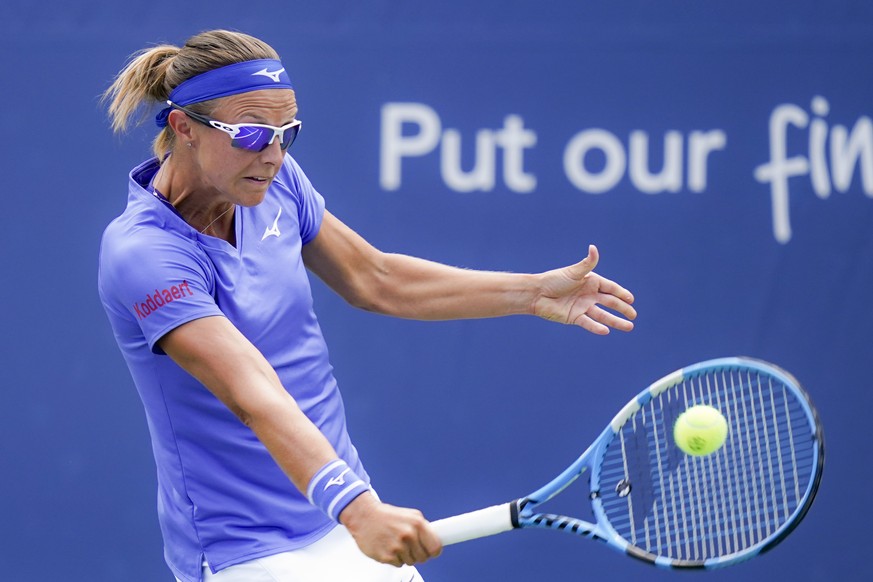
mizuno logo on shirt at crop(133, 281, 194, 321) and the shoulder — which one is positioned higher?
the shoulder

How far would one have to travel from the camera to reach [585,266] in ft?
9.27

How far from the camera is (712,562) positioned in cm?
247

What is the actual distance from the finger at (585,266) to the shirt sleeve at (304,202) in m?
0.55

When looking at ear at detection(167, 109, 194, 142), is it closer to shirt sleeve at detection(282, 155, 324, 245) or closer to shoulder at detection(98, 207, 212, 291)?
shoulder at detection(98, 207, 212, 291)

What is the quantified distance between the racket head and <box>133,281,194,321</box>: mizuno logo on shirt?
89 centimetres

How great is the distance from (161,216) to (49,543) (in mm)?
2178

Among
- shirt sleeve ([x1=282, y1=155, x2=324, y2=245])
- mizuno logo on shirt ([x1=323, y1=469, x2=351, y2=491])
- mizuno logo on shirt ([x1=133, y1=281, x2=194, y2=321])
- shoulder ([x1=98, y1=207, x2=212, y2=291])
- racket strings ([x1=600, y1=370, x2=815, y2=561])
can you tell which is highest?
shirt sleeve ([x1=282, y1=155, x2=324, y2=245])

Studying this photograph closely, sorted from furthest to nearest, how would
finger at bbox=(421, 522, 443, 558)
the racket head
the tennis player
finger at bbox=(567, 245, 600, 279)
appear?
finger at bbox=(567, 245, 600, 279) < the racket head < the tennis player < finger at bbox=(421, 522, 443, 558)

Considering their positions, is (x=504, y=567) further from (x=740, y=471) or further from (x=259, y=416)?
(x=259, y=416)

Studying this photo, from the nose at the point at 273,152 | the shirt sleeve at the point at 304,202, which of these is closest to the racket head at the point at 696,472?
the shirt sleeve at the point at 304,202

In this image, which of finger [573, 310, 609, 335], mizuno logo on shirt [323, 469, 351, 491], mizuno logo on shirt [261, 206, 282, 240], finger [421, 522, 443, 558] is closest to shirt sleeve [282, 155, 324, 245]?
mizuno logo on shirt [261, 206, 282, 240]

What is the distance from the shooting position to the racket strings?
2836mm

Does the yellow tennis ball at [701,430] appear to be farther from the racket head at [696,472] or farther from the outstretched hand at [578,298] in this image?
the outstretched hand at [578,298]

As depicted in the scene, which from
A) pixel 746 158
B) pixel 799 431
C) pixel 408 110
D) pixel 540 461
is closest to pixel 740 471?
pixel 799 431
